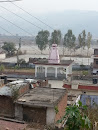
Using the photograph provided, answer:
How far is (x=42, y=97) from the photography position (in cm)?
1302

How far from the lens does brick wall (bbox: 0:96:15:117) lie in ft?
41.5

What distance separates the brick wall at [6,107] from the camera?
41.5 feet

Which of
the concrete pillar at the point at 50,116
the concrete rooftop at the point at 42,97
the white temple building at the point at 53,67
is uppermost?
the white temple building at the point at 53,67

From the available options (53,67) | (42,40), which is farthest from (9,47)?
(53,67)

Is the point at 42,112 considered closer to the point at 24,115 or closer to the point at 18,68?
the point at 24,115

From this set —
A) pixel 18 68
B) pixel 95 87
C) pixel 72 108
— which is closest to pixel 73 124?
pixel 72 108

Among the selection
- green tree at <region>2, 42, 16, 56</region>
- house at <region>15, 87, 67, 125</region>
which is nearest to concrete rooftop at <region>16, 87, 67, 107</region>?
house at <region>15, 87, 67, 125</region>

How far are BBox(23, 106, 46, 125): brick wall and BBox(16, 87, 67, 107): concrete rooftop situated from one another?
1.19 ft

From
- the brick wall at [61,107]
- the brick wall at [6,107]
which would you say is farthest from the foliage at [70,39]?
the brick wall at [6,107]

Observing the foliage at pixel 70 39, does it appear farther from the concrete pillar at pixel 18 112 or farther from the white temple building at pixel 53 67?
the concrete pillar at pixel 18 112

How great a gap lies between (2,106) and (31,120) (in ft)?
5.68

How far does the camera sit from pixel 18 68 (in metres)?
40.1

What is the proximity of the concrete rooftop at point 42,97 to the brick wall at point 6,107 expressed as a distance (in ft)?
1.92

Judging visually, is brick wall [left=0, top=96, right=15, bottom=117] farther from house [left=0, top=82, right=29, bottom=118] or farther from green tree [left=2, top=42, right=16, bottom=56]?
green tree [left=2, top=42, right=16, bottom=56]
